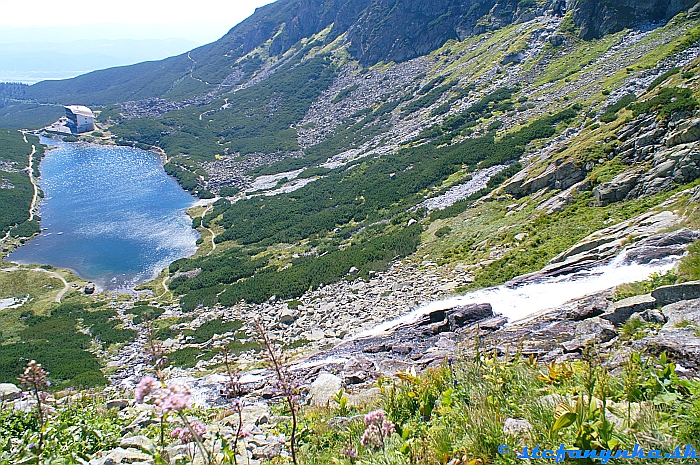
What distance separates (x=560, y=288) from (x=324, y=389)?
7.71 m

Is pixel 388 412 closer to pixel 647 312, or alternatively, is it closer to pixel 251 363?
pixel 647 312

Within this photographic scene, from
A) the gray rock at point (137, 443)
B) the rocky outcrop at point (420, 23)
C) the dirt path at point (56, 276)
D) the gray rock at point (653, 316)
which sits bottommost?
the dirt path at point (56, 276)

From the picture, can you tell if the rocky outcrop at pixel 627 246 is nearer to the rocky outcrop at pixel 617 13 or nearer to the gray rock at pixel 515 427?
the gray rock at pixel 515 427

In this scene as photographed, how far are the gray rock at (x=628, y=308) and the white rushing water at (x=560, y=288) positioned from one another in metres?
2.62

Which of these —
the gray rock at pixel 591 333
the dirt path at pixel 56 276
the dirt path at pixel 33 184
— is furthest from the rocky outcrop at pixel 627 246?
the dirt path at pixel 33 184

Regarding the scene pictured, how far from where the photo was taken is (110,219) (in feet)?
180

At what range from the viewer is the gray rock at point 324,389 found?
320 inches

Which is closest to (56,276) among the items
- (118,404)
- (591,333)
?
(118,404)

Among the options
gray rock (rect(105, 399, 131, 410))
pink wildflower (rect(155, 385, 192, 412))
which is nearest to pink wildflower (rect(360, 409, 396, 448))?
pink wildflower (rect(155, 385, 192, 412))

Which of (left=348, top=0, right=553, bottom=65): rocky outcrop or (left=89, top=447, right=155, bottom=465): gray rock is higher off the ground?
(left=348, top=0, right=553, bottom=65): rocky outcrop

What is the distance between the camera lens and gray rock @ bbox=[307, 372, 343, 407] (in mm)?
Answer: 8141

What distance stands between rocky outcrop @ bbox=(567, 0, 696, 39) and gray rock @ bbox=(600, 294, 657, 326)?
56.1 meters

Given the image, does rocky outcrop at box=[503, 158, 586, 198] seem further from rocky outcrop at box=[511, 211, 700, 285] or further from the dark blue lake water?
the dark blue lake water

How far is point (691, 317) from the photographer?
6.44m
